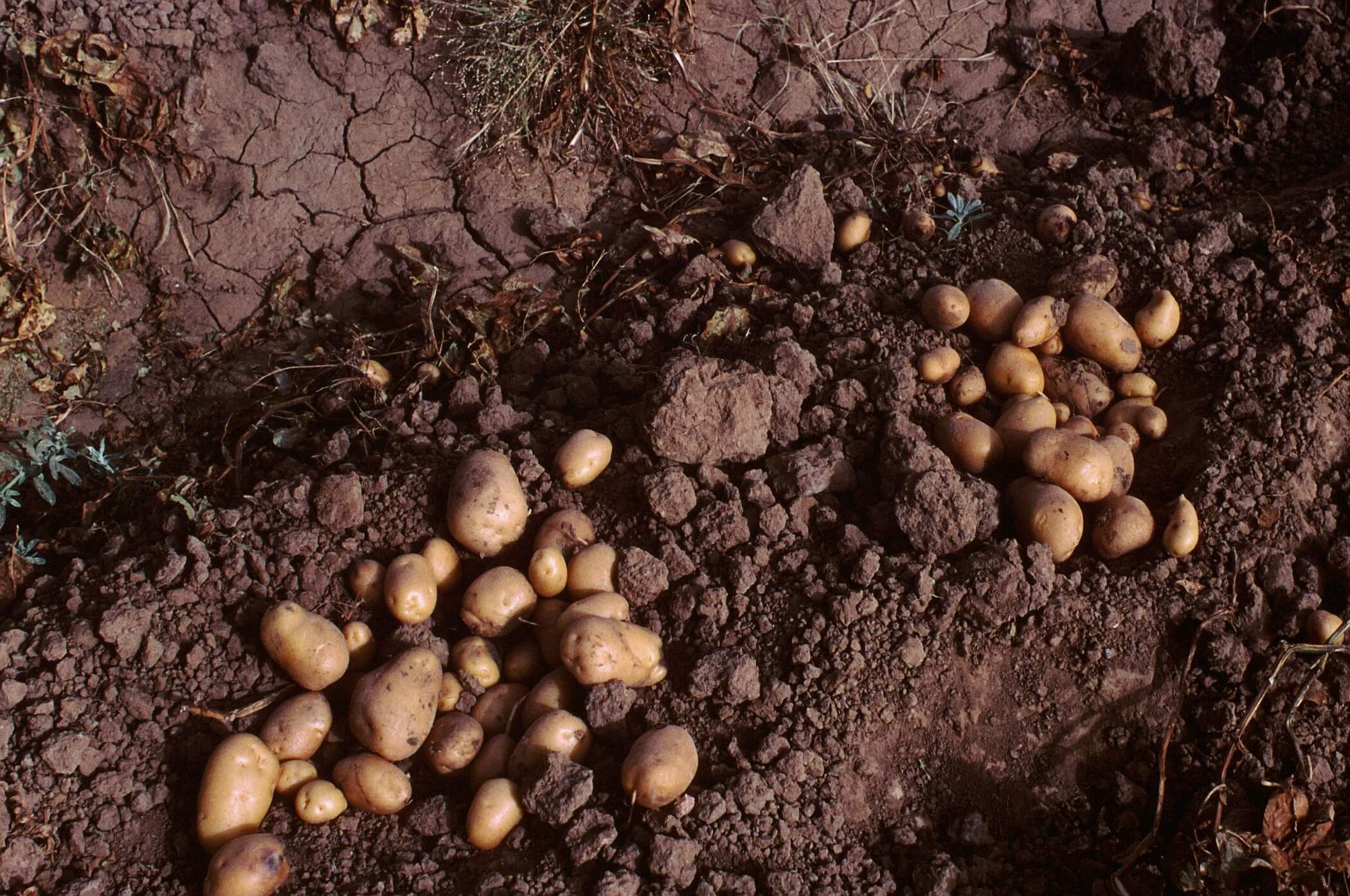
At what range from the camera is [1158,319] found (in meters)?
3.32

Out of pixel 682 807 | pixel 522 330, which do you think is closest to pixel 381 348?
pixel 522 330

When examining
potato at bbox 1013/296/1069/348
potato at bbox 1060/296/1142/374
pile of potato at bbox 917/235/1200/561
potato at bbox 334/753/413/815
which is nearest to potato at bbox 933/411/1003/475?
pile of potato at bbox 917/235/1200/561

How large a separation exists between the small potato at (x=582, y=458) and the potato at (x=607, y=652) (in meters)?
0.49

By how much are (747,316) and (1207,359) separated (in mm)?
1459

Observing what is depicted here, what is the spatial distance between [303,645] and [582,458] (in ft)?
2.98

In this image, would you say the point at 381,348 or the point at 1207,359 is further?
the point at 381,348

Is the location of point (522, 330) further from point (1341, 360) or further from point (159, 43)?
point (1341, 360)

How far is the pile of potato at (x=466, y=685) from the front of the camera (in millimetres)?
2523

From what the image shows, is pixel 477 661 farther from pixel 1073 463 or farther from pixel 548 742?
pixel 1073 463

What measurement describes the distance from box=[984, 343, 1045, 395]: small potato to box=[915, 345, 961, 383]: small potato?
0.13 meters

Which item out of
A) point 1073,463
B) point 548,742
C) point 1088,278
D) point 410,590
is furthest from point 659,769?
point 1088,278

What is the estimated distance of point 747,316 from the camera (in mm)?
3539

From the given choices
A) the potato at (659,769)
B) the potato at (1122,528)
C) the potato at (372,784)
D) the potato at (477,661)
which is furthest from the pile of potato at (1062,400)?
the potato at (372,784)

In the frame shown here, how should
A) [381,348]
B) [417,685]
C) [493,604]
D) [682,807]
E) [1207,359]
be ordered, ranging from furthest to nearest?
[381,348] → [1207,359] → [493,604] → [417,685] → [682,807]
